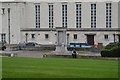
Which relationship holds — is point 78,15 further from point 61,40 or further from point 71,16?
point 61,40

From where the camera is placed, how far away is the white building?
258ft

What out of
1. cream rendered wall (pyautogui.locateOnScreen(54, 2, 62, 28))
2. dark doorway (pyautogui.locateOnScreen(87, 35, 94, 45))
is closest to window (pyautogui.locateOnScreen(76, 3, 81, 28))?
dark doorway (pyautogui.locateOnScreen(87, 35, 94, 45))

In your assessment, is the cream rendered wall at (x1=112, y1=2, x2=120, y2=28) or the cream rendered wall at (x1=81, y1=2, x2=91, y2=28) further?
the cream rendered wall at (x1=81, y1=2, x2=91, y2=28)

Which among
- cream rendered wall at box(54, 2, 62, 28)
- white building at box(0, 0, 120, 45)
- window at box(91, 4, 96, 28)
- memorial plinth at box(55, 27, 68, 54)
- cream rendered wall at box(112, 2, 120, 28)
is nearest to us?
memorial plinth at box(55, 27, 68, 54)

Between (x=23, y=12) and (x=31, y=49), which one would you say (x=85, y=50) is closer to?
(x=31, y=49)

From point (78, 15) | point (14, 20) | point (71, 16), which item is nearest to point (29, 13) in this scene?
point (14, 20)

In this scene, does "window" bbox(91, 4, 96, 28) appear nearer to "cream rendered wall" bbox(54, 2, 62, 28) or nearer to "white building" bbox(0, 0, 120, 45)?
"white building" bbox(0, 0, 120, 45)

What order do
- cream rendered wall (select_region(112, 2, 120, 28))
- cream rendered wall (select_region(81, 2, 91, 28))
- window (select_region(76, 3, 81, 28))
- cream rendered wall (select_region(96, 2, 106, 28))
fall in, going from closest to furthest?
cream rendered wall (select_region(112, 2, 120, 28)) → cream rendered wall (select_region(96, 2, 106, 28)) → cream rendered wall (select_region(81, 2, 91, 28)) → window (select_region(76, 3, 81, 28))

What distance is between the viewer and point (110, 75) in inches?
893

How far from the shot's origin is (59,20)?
8044 cm

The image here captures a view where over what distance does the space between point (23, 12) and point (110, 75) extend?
5902 cm

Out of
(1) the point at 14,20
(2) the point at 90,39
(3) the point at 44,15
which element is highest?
(3) the point at 44,15

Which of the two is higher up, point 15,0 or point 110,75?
point 15,0

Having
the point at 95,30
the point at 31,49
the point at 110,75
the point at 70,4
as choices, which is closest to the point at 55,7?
the point at 70,4
